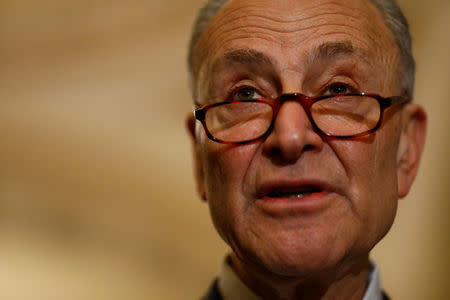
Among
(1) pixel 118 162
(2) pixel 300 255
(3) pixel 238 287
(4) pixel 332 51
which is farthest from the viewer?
(1) pixel 118 162

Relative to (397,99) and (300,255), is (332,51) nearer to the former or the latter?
(397,99)

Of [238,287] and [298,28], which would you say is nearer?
[298,28]

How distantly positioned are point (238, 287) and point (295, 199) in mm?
353

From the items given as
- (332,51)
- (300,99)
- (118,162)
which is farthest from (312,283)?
(118,162)

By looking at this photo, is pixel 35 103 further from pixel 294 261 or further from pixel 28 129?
pixel 294 261

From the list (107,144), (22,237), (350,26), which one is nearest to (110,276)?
(22,237)

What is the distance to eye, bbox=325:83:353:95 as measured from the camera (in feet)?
3.91

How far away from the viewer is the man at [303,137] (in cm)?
108

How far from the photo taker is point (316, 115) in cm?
114

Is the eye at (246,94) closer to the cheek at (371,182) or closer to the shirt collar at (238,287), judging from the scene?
the cheek at (371,182)

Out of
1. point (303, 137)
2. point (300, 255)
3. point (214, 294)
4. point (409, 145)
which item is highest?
point (303, 137)

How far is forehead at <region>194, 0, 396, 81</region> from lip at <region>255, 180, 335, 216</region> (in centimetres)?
27

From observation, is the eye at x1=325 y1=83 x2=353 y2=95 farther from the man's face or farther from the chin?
the chin

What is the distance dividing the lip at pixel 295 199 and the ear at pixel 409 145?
13.2 inches
